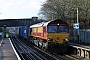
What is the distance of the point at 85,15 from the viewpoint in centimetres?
4619

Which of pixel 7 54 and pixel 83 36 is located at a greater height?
pixel 83 36

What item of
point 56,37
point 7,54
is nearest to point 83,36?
point 56,37

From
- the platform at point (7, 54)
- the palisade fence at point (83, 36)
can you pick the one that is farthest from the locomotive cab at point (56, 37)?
the palisade fence at point (83, 36)

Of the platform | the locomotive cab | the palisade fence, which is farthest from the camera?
the palisade fence

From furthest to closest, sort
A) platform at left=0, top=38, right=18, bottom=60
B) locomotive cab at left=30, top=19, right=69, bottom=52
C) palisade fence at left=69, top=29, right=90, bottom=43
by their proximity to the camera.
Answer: palisade fence at left=69, top=29, right=90, bottom=43 → locomotive cab at left=30, top=19, right=69, bottom=52 → platform at left=0, top=38, right=18, bottom=60

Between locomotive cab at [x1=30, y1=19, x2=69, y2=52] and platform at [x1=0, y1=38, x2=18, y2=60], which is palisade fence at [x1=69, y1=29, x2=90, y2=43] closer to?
platform at [x1=0, y1=38, x2=18, y2=60]

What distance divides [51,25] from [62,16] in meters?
26.6

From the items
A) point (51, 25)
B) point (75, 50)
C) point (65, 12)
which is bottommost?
point (75, 50)

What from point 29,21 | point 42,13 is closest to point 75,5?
point 42,13

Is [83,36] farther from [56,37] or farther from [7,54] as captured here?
[7,54]

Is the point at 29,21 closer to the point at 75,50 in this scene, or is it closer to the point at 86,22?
the point at 86,22

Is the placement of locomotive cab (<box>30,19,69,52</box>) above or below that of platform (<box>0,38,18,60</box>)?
above

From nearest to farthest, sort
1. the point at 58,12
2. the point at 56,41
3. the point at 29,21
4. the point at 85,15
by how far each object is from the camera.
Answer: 1. the point at 56,41
2. the point at 85,15
3. the point at 58,12
4. the point at 29,21

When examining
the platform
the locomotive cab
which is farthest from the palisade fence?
the locomotive cab
